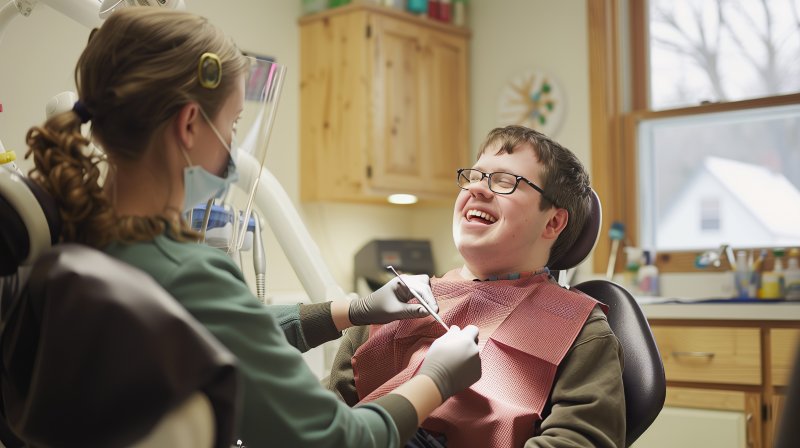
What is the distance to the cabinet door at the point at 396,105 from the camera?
156 inches

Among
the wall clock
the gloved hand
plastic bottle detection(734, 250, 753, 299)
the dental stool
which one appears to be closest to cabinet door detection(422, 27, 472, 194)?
the wall clock

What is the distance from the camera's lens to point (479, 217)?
166cm

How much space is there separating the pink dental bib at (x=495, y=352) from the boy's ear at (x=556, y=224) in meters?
0.08

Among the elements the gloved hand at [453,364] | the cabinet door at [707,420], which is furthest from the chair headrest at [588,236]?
the cabinet door at [707,420]

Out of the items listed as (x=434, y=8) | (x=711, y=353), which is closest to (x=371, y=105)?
(x=434, y=8)

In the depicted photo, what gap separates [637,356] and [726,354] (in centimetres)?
150

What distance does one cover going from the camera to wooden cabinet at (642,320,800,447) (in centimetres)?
279

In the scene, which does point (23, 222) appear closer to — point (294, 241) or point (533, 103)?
point (294, 241)

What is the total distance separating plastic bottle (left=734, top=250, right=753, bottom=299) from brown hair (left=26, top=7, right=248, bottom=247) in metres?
2.73

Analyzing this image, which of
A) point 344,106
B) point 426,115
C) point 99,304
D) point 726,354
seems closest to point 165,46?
point 99,304

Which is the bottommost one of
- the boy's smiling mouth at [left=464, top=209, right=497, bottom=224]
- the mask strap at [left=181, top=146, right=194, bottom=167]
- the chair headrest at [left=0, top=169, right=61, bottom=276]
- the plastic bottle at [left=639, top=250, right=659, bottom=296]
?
the plastic bottle at [left=639, top=250, right=659, bottom=296]

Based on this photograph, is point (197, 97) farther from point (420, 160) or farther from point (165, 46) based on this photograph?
point (420, 160)

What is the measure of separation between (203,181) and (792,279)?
265 cm

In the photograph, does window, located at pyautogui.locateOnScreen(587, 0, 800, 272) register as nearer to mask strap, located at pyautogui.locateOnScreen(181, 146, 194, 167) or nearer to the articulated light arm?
the articulated light arm
